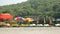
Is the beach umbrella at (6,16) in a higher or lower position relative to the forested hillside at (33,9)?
lower

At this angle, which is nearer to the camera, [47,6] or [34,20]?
[34,20]

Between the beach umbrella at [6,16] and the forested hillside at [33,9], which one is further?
the forested hillside at [33,9]

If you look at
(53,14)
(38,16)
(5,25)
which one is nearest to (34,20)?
(38,16)

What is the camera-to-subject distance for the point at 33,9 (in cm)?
347

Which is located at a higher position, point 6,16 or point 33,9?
point 33,9

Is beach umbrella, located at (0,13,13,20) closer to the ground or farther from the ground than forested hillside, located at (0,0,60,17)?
closer to the ground

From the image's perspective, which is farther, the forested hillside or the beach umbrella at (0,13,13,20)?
the forested hillside

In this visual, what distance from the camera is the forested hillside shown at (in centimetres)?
335

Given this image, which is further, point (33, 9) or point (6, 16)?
point (33, 9)

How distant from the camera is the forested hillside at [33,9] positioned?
132 inches

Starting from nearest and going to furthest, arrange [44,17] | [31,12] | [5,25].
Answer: [5,25] → [44,17] → [31,12]

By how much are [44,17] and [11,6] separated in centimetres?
79

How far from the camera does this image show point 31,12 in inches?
136

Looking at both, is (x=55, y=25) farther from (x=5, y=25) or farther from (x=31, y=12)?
(x=5, y=25)
